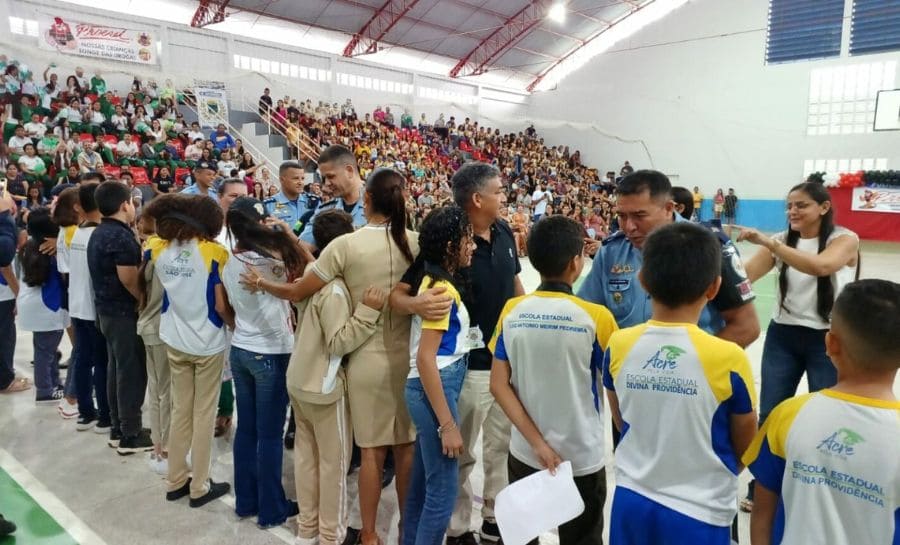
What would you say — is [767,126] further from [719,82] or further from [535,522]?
[535,522]

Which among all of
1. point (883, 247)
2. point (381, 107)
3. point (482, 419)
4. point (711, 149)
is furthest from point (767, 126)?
point (482, 419)

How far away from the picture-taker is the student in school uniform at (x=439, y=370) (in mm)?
1961

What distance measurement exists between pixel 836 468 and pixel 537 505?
80 cm

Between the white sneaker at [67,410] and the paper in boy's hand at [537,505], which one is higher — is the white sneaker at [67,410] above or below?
below

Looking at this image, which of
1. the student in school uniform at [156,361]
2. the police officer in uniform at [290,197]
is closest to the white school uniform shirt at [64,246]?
the student in school uniform at [156,361]

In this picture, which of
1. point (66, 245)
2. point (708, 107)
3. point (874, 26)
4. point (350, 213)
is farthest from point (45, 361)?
point (708, 107)

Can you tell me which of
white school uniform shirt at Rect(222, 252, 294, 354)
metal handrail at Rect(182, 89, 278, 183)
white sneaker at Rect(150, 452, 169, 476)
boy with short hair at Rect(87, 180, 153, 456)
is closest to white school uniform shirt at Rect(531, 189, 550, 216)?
metal handrail at Rect(182, 89, 278, 183)

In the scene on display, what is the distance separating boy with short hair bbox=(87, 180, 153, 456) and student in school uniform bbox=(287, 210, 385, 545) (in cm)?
136

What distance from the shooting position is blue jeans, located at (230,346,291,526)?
8.41 feet

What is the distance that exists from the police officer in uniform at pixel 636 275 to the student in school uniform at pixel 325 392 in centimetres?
88

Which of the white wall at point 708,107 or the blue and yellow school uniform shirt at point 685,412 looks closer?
the blue and yellow school uniform shirt at point 685,412

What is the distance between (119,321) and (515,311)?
2624mm

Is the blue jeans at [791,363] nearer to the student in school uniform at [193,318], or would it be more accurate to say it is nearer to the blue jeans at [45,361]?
the student in school uniform at [193,318]

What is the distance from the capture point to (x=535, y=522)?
5.34 ft
